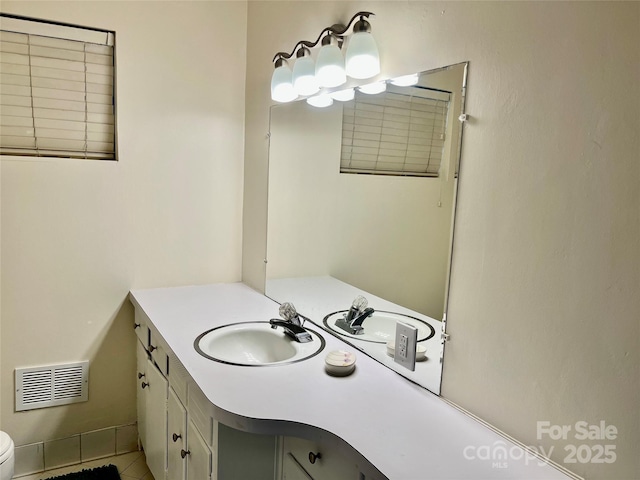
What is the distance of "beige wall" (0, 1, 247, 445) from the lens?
2.09 m

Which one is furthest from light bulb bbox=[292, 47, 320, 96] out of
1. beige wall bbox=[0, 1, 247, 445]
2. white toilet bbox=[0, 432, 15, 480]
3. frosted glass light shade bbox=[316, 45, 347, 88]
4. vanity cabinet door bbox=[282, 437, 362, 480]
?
white toilet bbox=[0, 432, 15, 480]

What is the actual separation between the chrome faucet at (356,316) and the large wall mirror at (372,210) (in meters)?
Answer: 0.01

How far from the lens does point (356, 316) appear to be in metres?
1.69

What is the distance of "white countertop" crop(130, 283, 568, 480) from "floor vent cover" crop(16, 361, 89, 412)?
2.79ft

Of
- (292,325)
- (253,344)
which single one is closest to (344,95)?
(292,325)

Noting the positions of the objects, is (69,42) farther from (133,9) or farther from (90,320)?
(90,320)

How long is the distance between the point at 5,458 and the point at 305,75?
5.98 ft

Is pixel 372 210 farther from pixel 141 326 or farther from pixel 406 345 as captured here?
pixel 141 326

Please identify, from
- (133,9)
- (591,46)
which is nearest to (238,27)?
(133,9)

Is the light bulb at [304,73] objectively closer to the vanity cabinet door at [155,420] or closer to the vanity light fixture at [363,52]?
the vanity light fixture at [363,52]

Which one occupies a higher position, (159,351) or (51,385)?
(159,351)

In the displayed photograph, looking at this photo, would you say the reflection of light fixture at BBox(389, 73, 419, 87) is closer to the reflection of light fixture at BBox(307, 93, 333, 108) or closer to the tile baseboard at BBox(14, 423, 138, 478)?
the reflection of light fixture at BBox(307, 93, 333, 108)

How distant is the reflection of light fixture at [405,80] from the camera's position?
4.57ft

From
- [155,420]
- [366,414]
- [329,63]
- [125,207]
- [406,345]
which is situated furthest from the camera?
[125,207]
